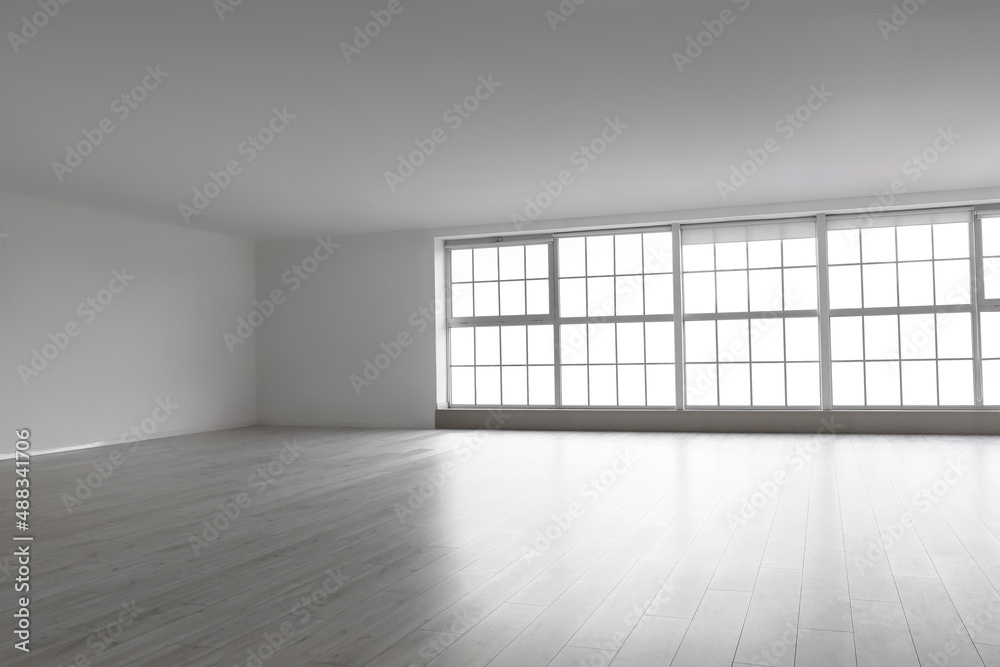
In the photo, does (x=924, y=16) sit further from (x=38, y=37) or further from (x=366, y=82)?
(x=38, y=37)

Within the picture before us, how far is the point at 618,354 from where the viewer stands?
10594 millimetres

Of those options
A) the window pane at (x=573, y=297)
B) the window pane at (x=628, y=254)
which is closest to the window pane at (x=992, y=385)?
the window pane at (x=628, y=254)

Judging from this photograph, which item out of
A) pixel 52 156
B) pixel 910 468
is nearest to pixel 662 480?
pixel 910 468

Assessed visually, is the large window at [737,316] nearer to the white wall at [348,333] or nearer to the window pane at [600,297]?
the window pane at [600,297]

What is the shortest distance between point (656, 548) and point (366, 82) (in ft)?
11.8

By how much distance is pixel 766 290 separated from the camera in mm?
10016

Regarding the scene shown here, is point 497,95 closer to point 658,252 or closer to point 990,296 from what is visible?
point 658,252

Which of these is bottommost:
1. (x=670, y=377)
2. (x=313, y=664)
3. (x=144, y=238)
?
(x=313, y=664)

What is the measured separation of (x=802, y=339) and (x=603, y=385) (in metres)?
2.64

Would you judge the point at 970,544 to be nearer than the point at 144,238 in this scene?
Yes

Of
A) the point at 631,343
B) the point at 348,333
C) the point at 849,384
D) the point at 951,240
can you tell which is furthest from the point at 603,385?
the point at 951,240

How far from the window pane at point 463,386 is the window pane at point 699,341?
3.05 m

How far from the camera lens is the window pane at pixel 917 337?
9492 mm

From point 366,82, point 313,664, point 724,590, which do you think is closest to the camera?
point 313,664
